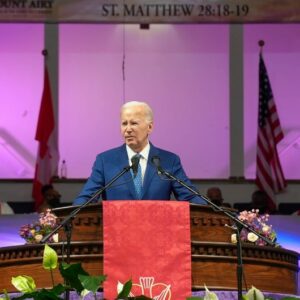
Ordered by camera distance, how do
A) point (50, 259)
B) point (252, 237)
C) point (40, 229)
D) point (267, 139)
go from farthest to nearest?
point (267, 139), point (40, 229), point (252, 237), point (50, 259)

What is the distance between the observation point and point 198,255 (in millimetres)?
3838

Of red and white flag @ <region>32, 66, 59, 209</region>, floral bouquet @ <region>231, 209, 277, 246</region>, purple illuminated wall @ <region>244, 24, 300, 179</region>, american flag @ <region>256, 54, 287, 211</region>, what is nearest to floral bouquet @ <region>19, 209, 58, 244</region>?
floral bouquet @ <region>231, 209, 277, 246</region>

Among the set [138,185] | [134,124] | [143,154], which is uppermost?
[134,124]

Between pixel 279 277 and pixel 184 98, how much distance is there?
8121mm

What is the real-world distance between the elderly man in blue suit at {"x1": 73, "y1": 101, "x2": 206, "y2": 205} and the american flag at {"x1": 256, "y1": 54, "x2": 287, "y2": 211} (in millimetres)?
6662

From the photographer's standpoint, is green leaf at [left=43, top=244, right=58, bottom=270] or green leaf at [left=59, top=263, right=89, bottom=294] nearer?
green leaf at [left=59, top=263, right=89, bottom=294]

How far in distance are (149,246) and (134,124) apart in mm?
958

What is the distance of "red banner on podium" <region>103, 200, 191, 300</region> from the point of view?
147 inches

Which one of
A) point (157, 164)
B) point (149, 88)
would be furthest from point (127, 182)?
point (149, 88)

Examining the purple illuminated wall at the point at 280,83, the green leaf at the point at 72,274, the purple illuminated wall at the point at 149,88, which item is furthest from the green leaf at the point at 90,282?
the purple illuminated wall at the point at 280,83

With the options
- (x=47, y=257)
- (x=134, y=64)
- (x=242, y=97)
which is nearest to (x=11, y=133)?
(x=134, y=64)

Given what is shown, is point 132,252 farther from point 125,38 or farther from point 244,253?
point 125,38

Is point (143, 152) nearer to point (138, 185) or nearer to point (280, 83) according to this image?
point (138, 185)

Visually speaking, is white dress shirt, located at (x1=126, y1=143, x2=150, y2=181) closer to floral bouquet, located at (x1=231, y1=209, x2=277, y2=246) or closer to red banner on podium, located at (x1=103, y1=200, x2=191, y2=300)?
floral bouquet, located at (x1=231, y1=209, x2=277, y2=246)
